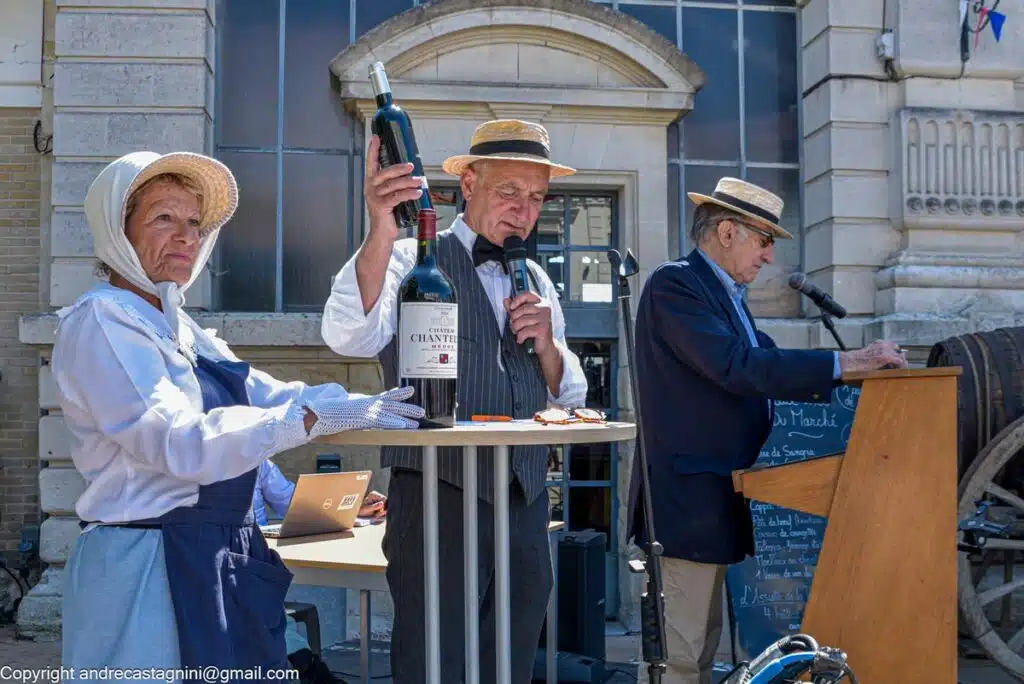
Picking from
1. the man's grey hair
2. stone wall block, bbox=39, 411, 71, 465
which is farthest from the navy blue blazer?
stone wall block, bbox=39, 411, 71, 465

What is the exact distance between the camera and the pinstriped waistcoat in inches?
93.3

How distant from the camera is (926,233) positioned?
6.28 m

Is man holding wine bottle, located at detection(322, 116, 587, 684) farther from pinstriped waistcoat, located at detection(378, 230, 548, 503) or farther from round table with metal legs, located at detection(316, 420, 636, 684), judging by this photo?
round table with metal legs, located at detection(316, 420, 636, 684)

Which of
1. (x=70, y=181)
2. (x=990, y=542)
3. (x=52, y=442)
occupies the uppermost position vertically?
(x=70, y=181)

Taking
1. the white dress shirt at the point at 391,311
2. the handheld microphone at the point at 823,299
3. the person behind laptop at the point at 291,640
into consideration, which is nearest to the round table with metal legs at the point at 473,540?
the white dress shirt at the point at 391,311

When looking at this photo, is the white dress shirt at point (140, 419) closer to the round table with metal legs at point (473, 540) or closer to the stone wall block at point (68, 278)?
the round table with metal legs at point (473, 540)

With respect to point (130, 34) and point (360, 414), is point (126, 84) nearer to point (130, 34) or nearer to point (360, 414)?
point (130, 34)

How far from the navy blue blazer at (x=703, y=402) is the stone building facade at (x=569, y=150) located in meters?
2.94

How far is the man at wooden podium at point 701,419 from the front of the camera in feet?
10.2

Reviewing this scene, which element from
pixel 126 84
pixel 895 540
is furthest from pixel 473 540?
pixel 126 84

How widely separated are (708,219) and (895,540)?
4.27ft

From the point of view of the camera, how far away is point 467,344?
252cm

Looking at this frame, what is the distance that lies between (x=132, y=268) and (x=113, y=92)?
4.45 meters

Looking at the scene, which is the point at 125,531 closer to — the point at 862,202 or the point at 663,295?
the point at 663,295
